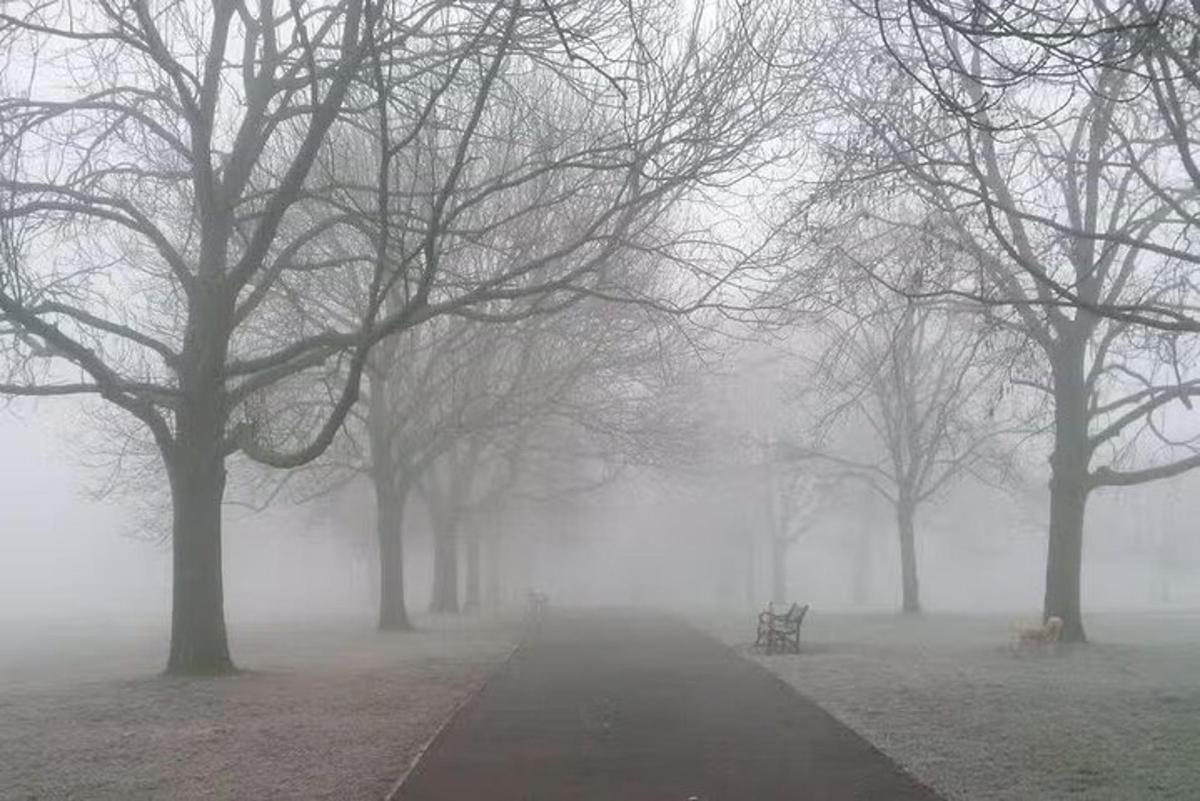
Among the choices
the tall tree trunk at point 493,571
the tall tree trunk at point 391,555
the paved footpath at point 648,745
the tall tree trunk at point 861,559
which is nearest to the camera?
the paved footpath at point 648,745

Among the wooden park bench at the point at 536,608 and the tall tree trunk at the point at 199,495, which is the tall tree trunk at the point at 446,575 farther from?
the tall tree trunk at the point at 199,495

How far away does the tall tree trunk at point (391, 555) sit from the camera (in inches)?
1077

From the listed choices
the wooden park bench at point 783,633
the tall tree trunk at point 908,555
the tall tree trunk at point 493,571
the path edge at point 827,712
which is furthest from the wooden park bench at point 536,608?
the tall tree trunk at point 493,571

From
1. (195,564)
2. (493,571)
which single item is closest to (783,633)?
(195,564)

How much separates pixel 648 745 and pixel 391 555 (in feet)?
61.5

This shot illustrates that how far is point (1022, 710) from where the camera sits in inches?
468

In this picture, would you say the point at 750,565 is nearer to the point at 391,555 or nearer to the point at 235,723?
the point at 391,555

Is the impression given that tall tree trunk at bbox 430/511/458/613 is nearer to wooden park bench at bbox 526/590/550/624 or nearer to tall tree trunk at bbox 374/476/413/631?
wooden park bench at bbox 526/590/550/624

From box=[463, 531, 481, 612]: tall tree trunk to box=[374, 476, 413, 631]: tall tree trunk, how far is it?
36.9 ft

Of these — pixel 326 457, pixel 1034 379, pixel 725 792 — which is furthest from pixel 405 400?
pixel 725 792

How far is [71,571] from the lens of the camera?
365ft

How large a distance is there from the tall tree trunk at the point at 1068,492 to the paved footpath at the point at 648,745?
7325mm

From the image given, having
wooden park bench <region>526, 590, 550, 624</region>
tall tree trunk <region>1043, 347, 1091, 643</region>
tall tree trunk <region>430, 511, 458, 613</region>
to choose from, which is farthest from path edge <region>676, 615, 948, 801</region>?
tall tree trunk <region>430, 511, 458, 613</region>

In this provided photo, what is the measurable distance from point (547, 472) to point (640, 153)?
2482 centimetres
